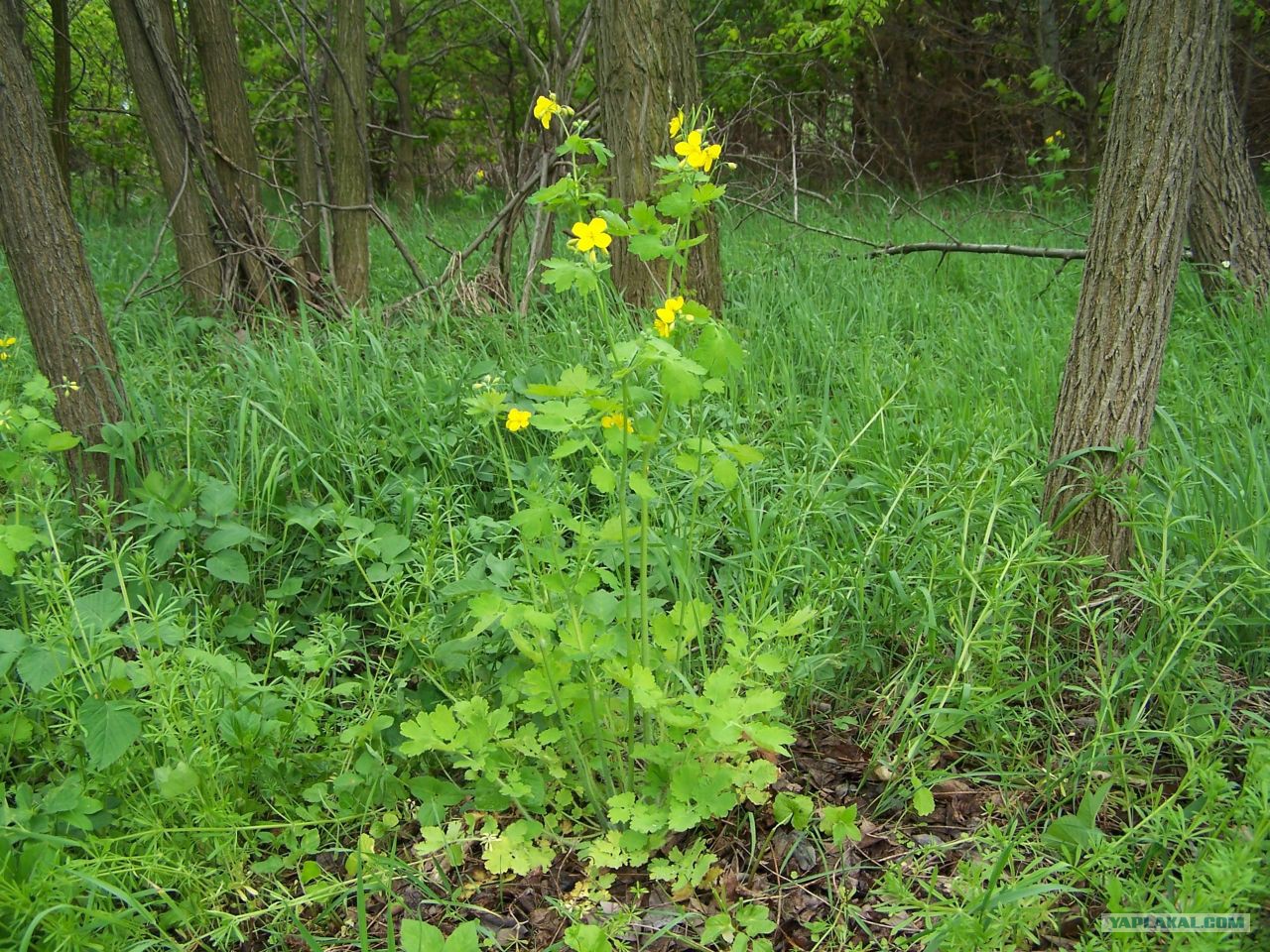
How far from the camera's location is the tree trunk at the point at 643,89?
358cm

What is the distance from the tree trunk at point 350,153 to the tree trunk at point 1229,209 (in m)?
4.09

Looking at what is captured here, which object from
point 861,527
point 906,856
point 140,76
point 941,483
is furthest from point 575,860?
point 140,76

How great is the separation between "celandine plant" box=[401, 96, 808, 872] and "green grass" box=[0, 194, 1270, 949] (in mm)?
215

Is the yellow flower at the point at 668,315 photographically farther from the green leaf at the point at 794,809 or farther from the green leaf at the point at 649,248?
the green leaf at the point at 794,809

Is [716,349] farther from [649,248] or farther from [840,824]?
[840,824]

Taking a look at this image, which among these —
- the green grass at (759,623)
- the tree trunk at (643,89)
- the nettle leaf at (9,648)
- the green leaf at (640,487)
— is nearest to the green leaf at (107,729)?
the green grass at (759,623)

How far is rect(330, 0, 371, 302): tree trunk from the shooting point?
4.83 meters

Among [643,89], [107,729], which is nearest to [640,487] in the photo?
[107,729]

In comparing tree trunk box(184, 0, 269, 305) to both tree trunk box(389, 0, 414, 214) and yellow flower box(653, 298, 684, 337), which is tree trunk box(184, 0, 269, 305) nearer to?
yellow flower box(653, 298, 684, 337)

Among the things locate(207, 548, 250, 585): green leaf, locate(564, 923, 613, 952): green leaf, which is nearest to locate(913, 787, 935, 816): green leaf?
locate(564, 923, 613, 952): green leaf

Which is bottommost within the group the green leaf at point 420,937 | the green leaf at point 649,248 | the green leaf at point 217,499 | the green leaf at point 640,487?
the green leaf at point 420,937

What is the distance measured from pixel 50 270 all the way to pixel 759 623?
2.20 m

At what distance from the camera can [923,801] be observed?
1.68 metres

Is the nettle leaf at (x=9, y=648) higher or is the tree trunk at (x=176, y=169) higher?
the tree trunk at (x=176, y=169)
